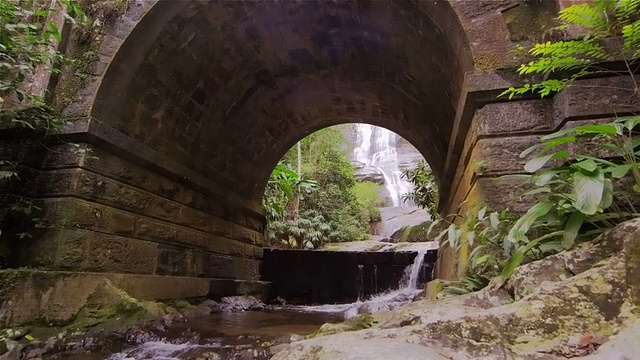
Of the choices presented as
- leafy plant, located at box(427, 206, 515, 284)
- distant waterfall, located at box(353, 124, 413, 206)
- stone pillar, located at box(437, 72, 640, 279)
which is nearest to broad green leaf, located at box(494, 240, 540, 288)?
leafy plant, located at box(427, 206, 515, 284)

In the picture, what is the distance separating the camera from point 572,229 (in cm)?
209

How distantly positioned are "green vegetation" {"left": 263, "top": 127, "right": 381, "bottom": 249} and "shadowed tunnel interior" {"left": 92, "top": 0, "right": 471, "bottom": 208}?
3.83 meters

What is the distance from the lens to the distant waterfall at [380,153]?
26612 mm

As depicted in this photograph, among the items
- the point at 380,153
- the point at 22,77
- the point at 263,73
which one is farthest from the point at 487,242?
the point at 380,153

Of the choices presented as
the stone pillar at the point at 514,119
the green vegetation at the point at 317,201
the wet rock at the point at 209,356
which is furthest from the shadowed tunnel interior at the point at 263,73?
the green vegetation at the point at 317,201

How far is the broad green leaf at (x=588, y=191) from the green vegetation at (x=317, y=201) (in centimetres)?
862

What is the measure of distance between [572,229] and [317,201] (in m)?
14.8

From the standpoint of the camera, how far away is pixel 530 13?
3.47 metres

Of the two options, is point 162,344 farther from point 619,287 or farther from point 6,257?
point 619,287

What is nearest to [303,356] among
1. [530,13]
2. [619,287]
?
[619,287]

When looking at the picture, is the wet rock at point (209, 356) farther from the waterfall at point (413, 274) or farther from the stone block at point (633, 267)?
the waterfall at point (413, 274)

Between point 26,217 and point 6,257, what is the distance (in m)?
0.40

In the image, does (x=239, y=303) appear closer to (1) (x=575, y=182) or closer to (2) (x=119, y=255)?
(2) (x=119, y=255)

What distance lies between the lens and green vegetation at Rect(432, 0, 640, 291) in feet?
6.79
